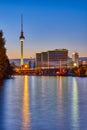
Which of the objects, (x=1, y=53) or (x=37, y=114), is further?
(x=1, y=53)

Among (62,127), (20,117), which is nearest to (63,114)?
(20,117)

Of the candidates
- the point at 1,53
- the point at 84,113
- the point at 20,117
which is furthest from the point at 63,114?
the point at 1,53

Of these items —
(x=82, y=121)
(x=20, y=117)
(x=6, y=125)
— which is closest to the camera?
(x=6, y=125)

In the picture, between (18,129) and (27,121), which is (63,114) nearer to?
(27,121)

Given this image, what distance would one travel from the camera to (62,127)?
16.9 metres

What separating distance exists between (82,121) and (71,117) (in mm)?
1457

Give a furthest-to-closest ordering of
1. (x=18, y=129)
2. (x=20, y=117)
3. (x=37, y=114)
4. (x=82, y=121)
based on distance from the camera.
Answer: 1. (x=37, y=114)
2. (x=20, y=117)
3. (x=82, y=121)
4. (x=18, y=129)

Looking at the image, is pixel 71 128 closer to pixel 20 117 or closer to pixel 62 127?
pixel 62 127

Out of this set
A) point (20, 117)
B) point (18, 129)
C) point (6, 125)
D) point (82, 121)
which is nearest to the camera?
point (18, 129)

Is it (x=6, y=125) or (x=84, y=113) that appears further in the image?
(x=84, y=113)

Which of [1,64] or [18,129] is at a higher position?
[1,64]

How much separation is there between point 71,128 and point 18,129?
2061 millimetres

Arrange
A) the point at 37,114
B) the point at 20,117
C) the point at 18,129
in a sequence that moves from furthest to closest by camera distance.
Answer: the point at 37,114, the point at 20,117, the point at 18,129

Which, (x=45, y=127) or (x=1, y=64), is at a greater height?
(x=1, y=64)
